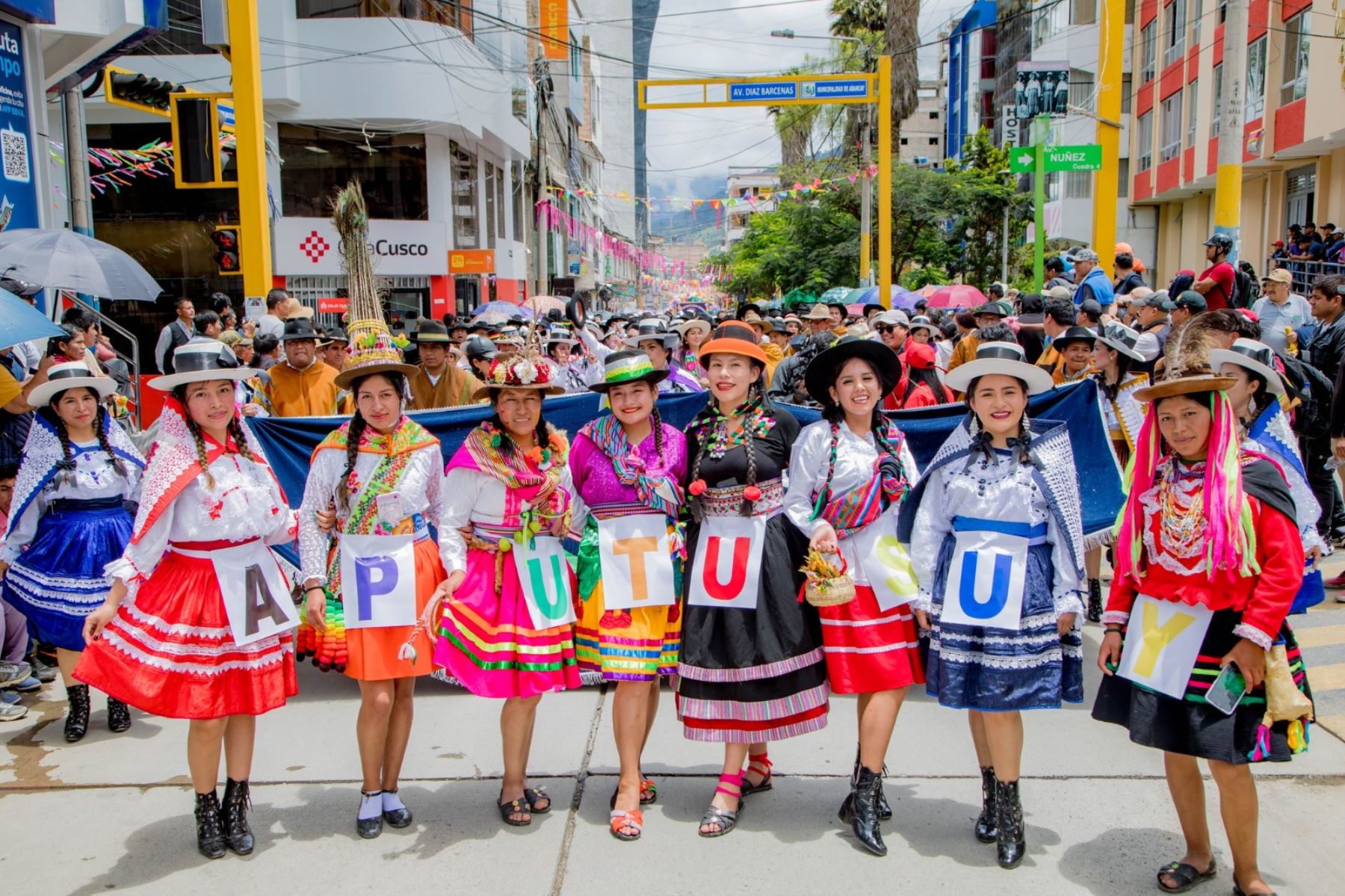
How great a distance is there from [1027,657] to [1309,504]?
1.04 meters

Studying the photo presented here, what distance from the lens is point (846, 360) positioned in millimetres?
4172

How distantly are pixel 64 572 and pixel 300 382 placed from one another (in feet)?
→ 8.56

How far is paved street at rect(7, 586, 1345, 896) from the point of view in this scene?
382cm

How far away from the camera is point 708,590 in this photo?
13.4 feet

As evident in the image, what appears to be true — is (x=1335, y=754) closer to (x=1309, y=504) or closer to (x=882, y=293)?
(x=1309, y=504)

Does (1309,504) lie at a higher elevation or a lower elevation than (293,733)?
higher

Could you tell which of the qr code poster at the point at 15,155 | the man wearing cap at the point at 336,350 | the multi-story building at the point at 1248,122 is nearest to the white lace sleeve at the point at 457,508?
the man wearing cap at the point at 336,350

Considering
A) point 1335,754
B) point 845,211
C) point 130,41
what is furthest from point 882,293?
point 1335,754

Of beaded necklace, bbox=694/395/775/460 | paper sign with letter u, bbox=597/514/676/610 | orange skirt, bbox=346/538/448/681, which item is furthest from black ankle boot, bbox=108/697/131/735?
beaded necklace, bbox=694/395/775/460

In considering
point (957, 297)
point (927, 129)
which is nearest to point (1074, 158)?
point (957, 297)

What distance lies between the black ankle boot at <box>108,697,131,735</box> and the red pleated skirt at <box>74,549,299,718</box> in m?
1.59

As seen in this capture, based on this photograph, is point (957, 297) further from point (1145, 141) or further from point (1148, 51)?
point (1145, 141)

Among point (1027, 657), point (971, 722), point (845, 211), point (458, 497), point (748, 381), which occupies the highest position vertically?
point (845, 211)

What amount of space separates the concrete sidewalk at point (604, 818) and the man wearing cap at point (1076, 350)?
2308mm
